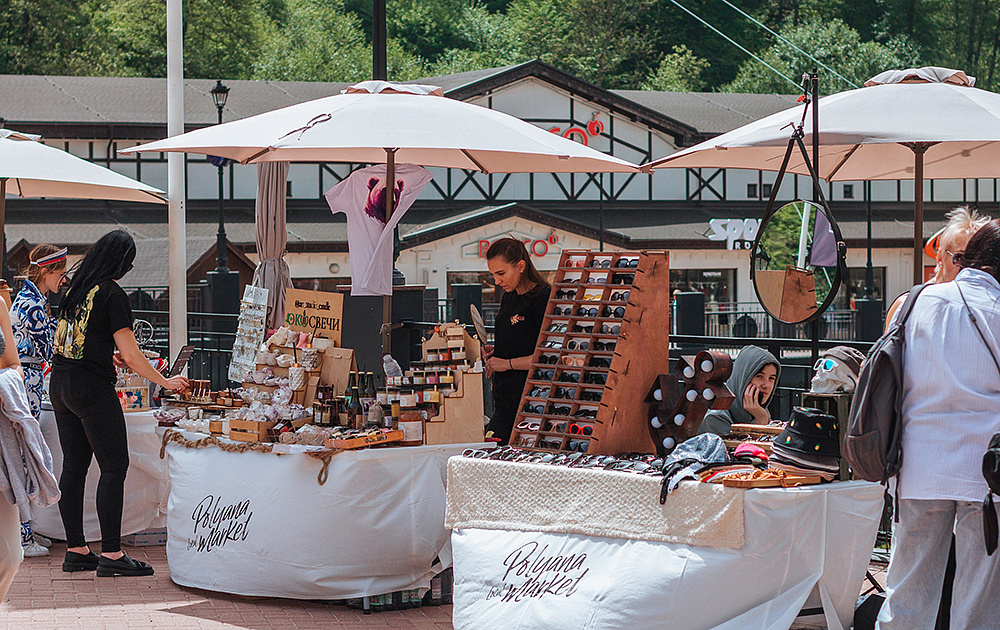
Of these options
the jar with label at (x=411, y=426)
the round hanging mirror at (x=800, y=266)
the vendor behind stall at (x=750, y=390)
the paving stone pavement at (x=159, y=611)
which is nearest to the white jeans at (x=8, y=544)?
the paving stone pavement at (x=159, y=611)

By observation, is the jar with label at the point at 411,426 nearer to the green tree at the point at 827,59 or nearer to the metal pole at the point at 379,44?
the metal pole at the point at 379,44

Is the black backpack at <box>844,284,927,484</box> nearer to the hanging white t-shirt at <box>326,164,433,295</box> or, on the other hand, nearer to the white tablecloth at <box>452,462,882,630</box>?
the white tablecloth at <box>452,462,882,630</box>

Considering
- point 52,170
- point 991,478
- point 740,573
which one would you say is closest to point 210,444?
point 52,170

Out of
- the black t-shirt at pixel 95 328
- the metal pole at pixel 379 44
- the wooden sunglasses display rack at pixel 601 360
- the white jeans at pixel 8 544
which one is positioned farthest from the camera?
the metal pole at pixel 379 44

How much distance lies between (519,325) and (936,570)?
2709 mm

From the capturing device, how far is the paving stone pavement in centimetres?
537

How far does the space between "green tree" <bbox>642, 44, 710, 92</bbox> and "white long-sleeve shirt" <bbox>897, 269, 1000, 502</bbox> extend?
57.4 metres

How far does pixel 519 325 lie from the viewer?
612 cm

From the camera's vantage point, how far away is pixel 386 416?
575 cm

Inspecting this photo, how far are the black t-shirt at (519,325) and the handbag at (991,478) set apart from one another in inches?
101

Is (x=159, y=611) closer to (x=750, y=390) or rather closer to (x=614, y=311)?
(x=614, y=311)

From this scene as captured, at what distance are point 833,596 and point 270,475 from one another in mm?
2736

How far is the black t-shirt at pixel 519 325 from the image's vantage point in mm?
6078

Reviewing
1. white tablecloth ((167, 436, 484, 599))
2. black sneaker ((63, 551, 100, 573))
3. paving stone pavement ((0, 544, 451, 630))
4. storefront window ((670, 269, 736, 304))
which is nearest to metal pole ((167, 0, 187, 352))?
black sneaker ((63, 551, 100, 573))
